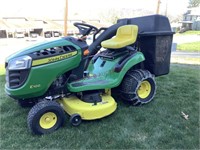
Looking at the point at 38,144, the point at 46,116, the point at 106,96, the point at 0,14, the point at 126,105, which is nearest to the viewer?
the point at 38,144

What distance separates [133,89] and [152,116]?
400 millimetres

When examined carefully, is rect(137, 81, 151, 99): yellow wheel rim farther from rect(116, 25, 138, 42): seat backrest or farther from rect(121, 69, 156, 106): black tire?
rect(116, 25, 138, 42): seat backrest

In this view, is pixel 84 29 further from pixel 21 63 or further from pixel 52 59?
pixel 21 63

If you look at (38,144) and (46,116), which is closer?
(38,144)

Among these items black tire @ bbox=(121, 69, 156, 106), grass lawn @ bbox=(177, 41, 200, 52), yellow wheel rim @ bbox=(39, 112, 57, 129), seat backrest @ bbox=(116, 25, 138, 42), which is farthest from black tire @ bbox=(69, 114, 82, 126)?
grass lawn @ bbox=(177, 41, 200, 52)

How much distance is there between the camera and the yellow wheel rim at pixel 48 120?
2.30m

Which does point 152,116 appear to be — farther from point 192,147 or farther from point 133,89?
point 192,147

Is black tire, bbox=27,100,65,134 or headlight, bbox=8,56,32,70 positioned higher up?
headlight, bbox=8,56,32,70

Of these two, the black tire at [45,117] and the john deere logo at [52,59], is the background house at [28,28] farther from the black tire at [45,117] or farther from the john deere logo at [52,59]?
the black tire at [45,117]

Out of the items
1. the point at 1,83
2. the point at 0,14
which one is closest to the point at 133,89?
the point at 1,83

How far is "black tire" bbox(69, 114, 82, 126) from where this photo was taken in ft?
7.78

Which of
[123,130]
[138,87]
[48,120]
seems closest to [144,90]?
[138,87]

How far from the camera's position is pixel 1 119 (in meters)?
2.58

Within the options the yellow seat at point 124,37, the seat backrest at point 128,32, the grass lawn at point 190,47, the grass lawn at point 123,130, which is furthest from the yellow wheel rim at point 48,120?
the grass lawn at point 190,47
